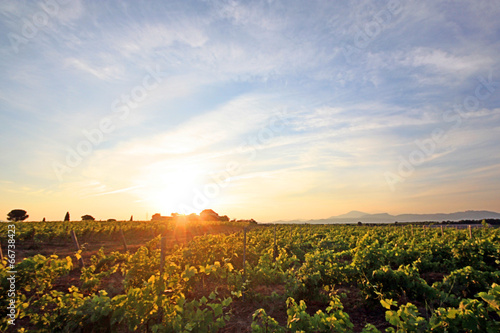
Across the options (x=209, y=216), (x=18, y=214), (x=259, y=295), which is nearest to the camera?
(x=259, y=295)

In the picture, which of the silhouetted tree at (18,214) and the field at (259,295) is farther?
the silhouetted tree at (18,214)

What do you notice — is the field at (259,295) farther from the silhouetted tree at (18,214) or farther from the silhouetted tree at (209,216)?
the silhouetted tree at (18,214)

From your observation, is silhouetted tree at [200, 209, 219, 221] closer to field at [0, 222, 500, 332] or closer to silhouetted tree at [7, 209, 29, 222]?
silhouetted tree at [7, 209, 29, 222]

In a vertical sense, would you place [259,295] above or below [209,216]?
below

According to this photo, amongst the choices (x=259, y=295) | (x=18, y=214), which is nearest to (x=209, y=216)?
(x=18, y=214)

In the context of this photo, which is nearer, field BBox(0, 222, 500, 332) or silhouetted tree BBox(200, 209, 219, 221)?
field BBox(0, 222, 500, 332)

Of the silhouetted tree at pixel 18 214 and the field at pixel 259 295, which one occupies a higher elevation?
the silhouetted tree at pixel 18 214

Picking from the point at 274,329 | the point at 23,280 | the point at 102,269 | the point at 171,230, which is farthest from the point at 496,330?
the point at 171,230

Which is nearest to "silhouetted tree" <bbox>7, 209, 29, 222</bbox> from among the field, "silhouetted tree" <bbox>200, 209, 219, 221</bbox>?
"silhouetted tree" <bbox>200, 209, 219, 221</bbox>

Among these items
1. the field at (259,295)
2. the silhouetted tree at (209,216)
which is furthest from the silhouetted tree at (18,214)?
the field at (259,295)

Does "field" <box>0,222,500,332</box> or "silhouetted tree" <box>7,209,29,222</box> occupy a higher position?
"silhouetted tree" <box>7,209,29,222</box>

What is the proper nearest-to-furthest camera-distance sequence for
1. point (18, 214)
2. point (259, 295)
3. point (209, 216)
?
point (259, 295), point (18, 214), point (209, 216)

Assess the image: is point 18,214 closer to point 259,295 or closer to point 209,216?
point 209,216

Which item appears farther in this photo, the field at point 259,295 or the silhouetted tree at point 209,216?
the silhouetted tree at point 209,216
